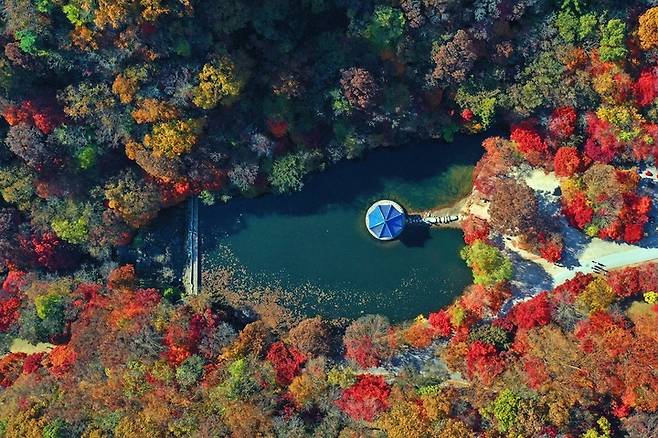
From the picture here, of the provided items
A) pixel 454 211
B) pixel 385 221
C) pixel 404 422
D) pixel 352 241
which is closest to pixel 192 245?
pixel 352 241

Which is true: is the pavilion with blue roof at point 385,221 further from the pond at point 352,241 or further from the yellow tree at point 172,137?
the yellow tree at point 172,137

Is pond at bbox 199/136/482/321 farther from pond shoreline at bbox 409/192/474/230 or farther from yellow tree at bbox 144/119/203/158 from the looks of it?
yellow tree at bbox 144/119/203/158

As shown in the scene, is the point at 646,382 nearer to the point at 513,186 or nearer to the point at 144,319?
the point at 513,186

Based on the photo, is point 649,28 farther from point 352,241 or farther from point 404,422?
point 404,422

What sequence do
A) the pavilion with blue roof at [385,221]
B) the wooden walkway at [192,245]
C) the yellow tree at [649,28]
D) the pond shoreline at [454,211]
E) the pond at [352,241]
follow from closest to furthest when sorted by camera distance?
the yellow tree at [649,28] → the pavilion with blue roof at [385,221] → the pond at [352,241] → the pond shoreline at [454,211] → the wooden walkway at [192,245]

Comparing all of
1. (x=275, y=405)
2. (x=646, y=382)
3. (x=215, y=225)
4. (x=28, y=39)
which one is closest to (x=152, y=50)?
(x=28, y=39)

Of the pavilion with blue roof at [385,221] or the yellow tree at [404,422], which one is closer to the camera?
the yellow tree at [404,422]

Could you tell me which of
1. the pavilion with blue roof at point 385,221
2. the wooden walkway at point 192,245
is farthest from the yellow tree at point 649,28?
the wooden walkway at point 192,245

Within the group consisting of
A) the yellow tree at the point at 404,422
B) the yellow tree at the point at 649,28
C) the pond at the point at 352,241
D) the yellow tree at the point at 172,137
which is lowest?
the yellow tree at the point at 404,422

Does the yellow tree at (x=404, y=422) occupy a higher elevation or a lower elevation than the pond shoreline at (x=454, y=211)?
lower
